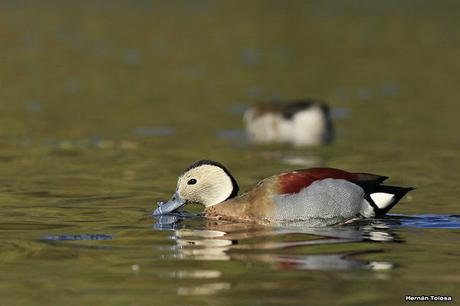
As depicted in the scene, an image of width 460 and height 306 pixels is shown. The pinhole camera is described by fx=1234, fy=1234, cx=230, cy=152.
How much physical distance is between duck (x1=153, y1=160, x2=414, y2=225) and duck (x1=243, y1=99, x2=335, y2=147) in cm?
826

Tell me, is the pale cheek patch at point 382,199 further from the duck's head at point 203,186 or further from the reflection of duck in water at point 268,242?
the duck's head at point 203,186

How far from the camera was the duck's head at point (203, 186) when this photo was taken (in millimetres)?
12648

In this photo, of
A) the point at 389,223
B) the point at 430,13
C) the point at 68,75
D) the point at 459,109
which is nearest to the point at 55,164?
the point at 389,223

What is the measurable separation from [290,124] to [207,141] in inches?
120

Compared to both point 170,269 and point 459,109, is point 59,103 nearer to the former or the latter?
point 459,109

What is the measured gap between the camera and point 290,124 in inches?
901

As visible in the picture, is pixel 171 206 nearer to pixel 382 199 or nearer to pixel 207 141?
pixel 382 199

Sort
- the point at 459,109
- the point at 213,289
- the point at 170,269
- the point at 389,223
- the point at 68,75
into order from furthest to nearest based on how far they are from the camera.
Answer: the point at 68,75 → the point at 459,109 → the point at 389,223 → the point at 170,269 → the point at 213,289

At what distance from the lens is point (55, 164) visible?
57.2 ft

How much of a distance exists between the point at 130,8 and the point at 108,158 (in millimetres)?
27009

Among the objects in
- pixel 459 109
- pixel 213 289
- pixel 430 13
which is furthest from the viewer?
pixel 430 13

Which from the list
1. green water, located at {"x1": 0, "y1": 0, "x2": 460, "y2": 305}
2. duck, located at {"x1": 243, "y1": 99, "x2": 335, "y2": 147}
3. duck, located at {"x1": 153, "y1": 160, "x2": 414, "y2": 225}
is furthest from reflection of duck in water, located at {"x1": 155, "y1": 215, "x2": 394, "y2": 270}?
duck, located at {"x1": 243, "y1": 99, "x2": 335, "y2": 147}

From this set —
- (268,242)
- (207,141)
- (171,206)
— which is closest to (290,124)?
(207,141)

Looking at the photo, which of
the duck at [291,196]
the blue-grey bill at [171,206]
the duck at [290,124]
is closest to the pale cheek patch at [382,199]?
the duck at [291,196]
